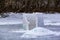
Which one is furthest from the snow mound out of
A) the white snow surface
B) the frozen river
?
the white snow surface

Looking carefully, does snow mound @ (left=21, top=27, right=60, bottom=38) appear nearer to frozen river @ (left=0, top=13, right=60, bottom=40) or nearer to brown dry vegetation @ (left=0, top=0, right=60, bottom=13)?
frozen river @ (left=0, top=13, right=60, bottom=40)

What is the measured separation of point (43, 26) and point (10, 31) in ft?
0.95

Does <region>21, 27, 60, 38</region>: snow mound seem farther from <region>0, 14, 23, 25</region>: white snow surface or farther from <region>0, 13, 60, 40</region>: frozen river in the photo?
<region>0, 14, 23, 25</region>: white snow surface

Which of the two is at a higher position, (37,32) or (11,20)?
(11,20)

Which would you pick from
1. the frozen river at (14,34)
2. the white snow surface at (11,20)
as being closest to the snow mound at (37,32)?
the frozen river at (14,34)

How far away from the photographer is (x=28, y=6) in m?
1.30

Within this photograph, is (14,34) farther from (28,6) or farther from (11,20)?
(28,6)

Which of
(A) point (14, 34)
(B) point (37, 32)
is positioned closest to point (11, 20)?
(A) point (14, 34)

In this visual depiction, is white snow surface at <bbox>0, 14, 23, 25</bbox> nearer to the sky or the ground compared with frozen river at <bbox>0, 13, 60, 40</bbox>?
nearer to the sky

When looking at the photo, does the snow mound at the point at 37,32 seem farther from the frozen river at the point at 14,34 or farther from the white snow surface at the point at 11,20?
the white snow surface at the point at 11,20

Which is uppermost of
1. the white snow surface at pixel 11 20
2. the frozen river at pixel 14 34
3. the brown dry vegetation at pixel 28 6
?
the brown dry vegetation at pixel 28 6

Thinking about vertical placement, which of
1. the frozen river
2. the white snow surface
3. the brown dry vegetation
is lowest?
the frozen river

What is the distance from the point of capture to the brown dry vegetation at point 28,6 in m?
1.30

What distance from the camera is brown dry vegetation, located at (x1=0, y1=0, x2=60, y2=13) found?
4.25ft
